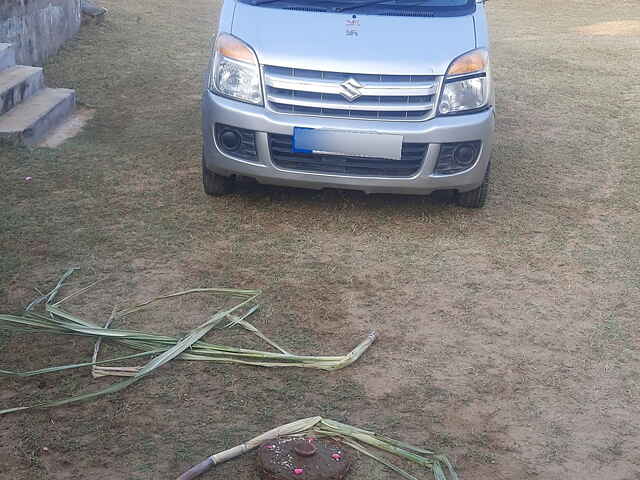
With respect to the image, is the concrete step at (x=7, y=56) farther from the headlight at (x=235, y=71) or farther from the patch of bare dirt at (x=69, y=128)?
the headlight at (x=235, y=71)

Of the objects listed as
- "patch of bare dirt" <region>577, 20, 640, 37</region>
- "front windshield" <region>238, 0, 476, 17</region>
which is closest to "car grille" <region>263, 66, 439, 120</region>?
"front windshield" <region>238, 0, 476, 17</region>

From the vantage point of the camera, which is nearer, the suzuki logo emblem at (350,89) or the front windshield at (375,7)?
the suzuki logo emblem at (350,89)

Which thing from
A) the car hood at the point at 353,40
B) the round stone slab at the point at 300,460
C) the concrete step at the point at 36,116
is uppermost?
the car hood at the point at 353,40

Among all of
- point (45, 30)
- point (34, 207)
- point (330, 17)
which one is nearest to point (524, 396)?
point (330, 17)

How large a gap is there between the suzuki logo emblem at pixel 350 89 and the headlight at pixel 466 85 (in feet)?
1.68

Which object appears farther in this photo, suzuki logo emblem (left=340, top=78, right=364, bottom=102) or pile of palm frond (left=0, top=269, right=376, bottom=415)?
suzuki logo emblem (left=340, top=78, right=364, bottom=102)

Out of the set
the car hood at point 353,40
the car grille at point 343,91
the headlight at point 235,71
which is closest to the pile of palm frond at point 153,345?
the car grille at point 343,91

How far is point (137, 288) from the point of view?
4570 millimetres

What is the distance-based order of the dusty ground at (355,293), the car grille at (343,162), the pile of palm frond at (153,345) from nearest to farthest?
the dusty ground at (355,293), the pile of palm frond at (153,345), the car grille at (343,162)

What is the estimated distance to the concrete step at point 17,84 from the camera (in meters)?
7.07

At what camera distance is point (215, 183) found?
5848 millimetres

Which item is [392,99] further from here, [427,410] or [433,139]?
[427,410]

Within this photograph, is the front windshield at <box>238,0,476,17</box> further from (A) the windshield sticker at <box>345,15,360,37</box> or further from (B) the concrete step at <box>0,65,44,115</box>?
(B) the concrete step at <box>0,65,44,115</box>

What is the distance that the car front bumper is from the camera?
5.31m
